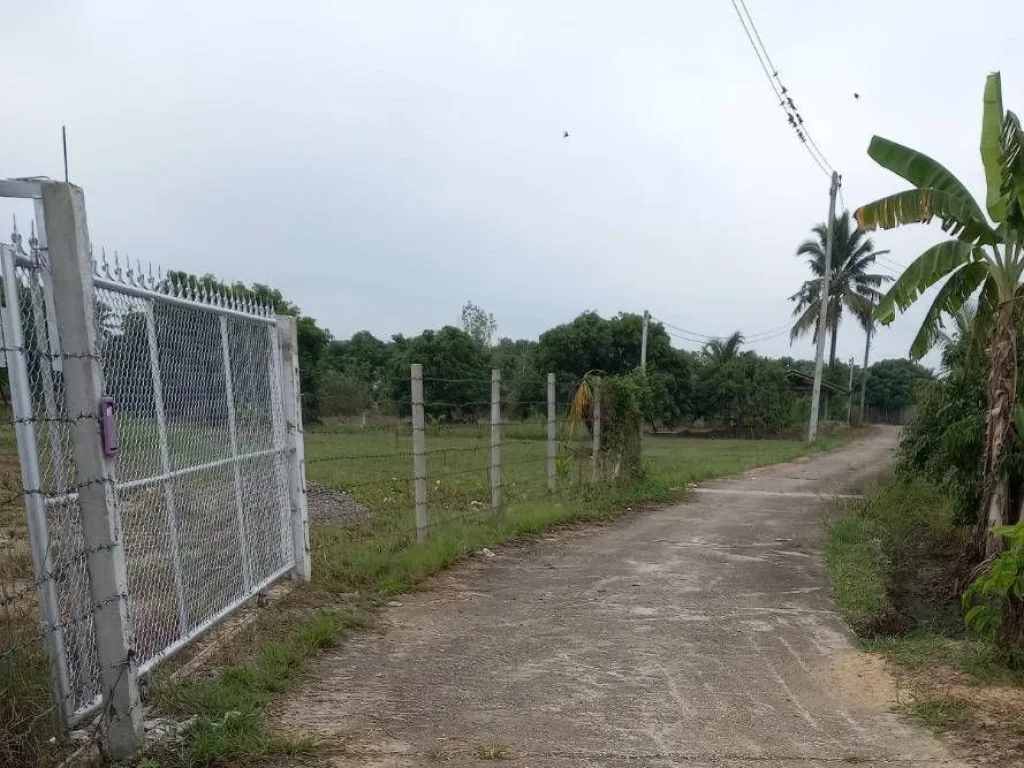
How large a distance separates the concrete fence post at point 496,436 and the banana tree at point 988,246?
13.5 feet

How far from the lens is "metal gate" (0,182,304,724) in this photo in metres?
3.40

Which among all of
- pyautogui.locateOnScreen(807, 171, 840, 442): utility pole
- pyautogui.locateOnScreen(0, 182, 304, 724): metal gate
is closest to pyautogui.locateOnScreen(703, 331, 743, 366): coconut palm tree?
pyautogui.locateOnScreen(807, 171, 840, 442): utility pole

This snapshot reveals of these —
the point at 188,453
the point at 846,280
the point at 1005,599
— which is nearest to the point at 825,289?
the point at 846,280

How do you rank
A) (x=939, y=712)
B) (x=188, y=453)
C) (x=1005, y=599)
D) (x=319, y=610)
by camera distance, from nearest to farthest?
(x=939, y=712) → (x=188, y=453) → (x=1005, y=599) → (x=319, y=610)

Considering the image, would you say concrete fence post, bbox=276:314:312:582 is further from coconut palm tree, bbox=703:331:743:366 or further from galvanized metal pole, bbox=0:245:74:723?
coconut palm tree, bbox=703:331:743:366

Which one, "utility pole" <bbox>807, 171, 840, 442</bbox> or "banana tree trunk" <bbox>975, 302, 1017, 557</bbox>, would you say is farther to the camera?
"utility pole" <bbox>807, 171, 840, 442</bbox>

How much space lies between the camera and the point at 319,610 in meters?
6.06

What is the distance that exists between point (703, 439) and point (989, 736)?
140ft

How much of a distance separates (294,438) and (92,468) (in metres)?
3.26

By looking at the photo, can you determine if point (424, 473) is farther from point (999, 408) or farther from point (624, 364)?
point (624, 364)

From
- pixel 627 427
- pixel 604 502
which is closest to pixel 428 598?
pixel 604 502

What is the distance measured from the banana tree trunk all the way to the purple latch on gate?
21.2 ft

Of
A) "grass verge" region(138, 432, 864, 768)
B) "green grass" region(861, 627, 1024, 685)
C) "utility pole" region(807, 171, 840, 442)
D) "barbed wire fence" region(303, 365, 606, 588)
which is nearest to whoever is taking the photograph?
"grass verge" region(138, 432, 864, 768)

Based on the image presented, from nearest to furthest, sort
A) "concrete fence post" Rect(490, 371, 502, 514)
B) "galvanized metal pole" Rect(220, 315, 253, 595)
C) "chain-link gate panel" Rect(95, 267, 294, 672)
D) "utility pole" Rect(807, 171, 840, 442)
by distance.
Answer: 1. "chain-link gate panel" Rect(95, 267, 294, 672)
2. "galvanized metal pole" Rect(220, 315, 253, 595)
3. "concrete fence post" Rect(490, 371, 502, 514)
4. "utility pole" Rect(807, 171, 840, 442)
